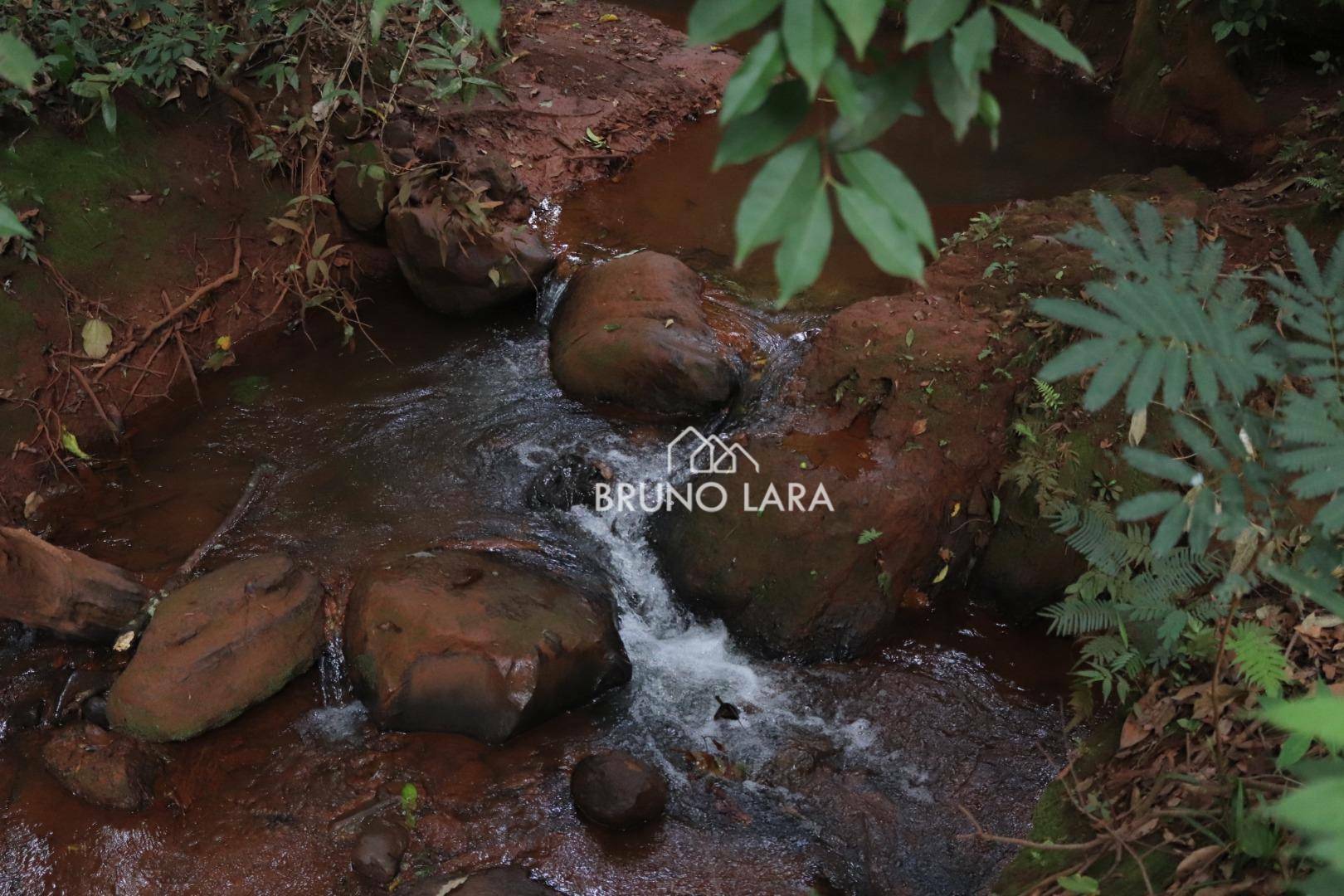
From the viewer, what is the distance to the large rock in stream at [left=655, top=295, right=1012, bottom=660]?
4465mm

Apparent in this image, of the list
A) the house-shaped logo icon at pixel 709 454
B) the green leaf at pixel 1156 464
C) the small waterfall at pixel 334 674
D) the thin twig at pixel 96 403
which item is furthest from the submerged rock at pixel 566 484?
the green leaf at pixel 1156 464

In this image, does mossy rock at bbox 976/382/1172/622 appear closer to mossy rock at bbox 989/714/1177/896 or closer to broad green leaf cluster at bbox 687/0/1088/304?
mossy rock at bbox 989/714/1177/896

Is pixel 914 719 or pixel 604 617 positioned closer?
pixel 914 719

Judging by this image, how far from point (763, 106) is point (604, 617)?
138 inches

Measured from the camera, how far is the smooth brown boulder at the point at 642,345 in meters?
5.48

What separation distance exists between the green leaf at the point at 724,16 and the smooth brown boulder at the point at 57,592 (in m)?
4.20

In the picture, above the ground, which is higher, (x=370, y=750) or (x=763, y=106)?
(x=763, y=106)

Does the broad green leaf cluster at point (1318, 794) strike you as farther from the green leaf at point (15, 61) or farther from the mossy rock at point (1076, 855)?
the mossy rock at point (1076, 855)

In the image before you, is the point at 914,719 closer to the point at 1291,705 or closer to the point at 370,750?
the point at 370,750

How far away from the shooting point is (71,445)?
5.23 meters

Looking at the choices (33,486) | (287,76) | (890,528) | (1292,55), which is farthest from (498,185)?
(1292,55)

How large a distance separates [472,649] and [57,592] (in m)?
1.85

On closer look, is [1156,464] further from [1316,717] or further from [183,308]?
[183,308]

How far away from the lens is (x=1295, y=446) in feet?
7.88
